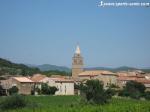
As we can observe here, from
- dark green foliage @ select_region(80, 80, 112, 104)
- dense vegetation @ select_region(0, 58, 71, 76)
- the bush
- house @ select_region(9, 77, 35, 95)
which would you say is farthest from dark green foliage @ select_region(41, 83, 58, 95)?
the bush

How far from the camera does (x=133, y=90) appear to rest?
93.1m

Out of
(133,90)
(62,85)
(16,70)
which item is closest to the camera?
(133,90)

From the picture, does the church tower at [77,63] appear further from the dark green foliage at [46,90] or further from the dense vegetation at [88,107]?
the dense vegetation at [88,107]

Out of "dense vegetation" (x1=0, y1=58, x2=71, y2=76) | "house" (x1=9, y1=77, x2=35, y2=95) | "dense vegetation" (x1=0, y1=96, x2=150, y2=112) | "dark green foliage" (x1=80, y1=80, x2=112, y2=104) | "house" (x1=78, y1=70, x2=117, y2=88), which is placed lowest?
"dense vegetation" (x1=0, y1=96, x2=150, y2=112)

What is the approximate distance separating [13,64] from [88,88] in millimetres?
117447

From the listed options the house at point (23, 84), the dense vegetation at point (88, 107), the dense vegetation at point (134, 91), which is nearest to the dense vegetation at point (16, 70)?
the house at point (23, 84)

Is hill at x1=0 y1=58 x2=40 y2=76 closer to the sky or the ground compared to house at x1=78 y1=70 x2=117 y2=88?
closer to the sky

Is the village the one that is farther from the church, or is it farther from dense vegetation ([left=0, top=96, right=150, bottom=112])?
dense vegetation ([left=0, top=96, right=150, bottom=112])

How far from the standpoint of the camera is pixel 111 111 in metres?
37.8

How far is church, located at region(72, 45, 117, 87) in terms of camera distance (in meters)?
118

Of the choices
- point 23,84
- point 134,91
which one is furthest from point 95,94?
point 23,84

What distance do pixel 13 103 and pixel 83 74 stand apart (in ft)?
253

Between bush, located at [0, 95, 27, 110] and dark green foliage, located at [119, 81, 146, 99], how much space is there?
143ft

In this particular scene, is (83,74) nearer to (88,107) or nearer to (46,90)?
(46,90)
